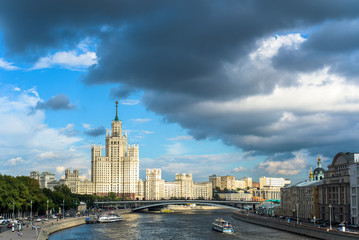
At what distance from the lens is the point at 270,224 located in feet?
366

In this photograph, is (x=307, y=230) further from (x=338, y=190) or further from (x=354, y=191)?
(x=338, y=190)

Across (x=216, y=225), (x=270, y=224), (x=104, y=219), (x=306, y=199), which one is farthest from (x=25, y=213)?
(x=306, y=199)

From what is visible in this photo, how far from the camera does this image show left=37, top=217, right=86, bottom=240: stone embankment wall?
81.5 metres

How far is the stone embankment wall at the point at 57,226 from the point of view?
81512mm

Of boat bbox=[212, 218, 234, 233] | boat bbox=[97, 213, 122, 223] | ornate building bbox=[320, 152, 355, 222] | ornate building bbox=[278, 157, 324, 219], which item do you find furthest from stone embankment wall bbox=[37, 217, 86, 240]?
ornate building bbox=[320, 152, 355, 222]

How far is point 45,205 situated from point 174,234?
50.7 metres

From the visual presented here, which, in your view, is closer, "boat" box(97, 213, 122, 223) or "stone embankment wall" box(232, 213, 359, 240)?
"stone embankment wall" box(232, 213, 359, 240)

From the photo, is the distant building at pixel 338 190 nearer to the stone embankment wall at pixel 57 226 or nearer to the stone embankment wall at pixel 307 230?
the stone embankment wall at pixel 307 230

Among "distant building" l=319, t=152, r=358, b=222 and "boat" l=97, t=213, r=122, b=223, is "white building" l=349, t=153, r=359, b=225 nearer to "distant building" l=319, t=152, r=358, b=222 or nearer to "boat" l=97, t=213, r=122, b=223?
"distant building" l=319, t=152, r=358, b=222

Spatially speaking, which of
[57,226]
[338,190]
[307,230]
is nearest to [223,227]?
[307,230]

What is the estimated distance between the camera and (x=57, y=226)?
101688 mm

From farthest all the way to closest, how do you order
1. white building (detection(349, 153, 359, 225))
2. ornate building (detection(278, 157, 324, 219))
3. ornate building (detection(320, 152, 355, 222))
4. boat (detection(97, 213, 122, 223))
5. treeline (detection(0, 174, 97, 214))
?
boat (detection(97, 213, 122, 223))
ornate building (detection(278, 157, 324, 219))
treeline (detection(0, 174, 97, 214))
ornate building (detection(320, 152, 355, 222))
white building (detection(349, 153, 359, 225))

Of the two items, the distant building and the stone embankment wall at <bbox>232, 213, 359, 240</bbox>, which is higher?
the distant building

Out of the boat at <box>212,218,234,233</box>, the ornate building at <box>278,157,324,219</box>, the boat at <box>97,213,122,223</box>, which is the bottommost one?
the boat at <box>97,213,122,223</box>
